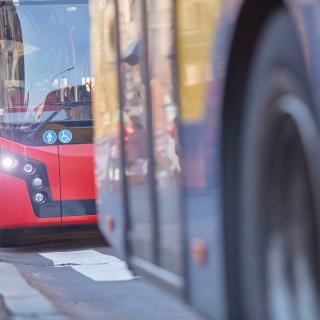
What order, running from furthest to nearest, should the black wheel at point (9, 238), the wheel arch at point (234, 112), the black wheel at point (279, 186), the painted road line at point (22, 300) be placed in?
the black wheel at point (9, 238) → the painted road line at point (22, 300) → the wheel arch at point (234, 112) → the black wheel at point (279, 186)

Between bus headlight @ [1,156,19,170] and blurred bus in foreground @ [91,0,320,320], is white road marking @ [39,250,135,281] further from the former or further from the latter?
blurred bus in foreground @ [91,0,320,320]

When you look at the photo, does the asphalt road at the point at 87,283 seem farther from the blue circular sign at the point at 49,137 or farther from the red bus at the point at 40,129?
the blue circular sign at the point at 49,137

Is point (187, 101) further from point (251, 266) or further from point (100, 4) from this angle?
point (100, 4)

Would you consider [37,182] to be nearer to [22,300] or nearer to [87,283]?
[87,283]

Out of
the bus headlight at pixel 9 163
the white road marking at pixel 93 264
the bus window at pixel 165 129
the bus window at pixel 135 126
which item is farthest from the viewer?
the bus headlight at pixel 9 163

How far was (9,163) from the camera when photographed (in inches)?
409

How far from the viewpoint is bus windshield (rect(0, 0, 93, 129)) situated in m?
10.5

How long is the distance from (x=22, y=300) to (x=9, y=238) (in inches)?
166

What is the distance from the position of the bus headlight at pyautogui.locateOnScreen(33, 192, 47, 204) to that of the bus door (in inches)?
211

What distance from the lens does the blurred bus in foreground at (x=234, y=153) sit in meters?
3.04

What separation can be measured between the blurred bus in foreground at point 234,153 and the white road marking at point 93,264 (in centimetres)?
406

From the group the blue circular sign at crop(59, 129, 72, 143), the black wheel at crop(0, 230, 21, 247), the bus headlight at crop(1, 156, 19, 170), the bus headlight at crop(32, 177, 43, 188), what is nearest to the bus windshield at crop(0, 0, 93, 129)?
the blue circular sign at crop(59, 129, 72, 143)

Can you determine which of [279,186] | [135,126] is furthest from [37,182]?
[279,186]

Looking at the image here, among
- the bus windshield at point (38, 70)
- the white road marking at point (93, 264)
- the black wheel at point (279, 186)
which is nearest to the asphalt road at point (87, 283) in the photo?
the white road marking at point (93, 264)
